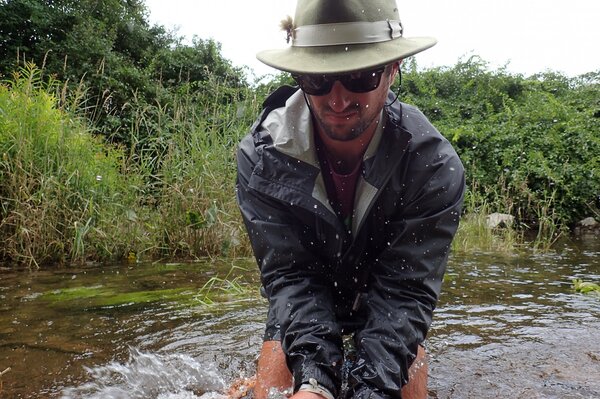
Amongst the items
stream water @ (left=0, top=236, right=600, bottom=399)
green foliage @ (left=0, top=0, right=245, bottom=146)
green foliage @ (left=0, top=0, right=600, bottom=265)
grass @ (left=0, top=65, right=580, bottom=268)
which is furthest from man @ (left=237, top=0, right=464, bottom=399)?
green foliage @ (left=0, top=0, right=245, bottom=146)

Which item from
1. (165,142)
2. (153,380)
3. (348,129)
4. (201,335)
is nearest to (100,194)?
(165,142)

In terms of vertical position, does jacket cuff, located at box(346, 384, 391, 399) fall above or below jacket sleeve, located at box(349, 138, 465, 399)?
below

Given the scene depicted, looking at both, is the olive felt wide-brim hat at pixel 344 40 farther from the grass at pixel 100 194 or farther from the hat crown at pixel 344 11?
the grass at pixel 100 194

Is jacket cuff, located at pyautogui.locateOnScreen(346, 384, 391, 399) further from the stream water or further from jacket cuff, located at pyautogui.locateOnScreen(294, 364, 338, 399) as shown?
the stream water

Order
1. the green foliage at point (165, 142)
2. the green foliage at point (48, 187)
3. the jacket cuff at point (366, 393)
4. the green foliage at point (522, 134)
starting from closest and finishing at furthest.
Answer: the jacket cuff at point (366, 393), the green foliage at point (48, 187), the green foliage at point (165, 142), the green foliage at point (522, 134)

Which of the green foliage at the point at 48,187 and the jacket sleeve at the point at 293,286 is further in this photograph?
the green foliage at the point at 48,187

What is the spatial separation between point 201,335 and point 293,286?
1.06 metres

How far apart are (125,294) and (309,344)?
2.19 meters

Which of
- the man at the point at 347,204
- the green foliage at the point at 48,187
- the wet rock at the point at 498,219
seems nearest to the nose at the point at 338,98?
the man at the point at 347,204

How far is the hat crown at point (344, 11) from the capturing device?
1973mm

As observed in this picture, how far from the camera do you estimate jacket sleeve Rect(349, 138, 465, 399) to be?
6.34 feet

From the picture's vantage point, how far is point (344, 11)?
77.7 inches

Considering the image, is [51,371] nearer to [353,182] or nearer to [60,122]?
[353,182]

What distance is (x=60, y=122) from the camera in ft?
16.4
